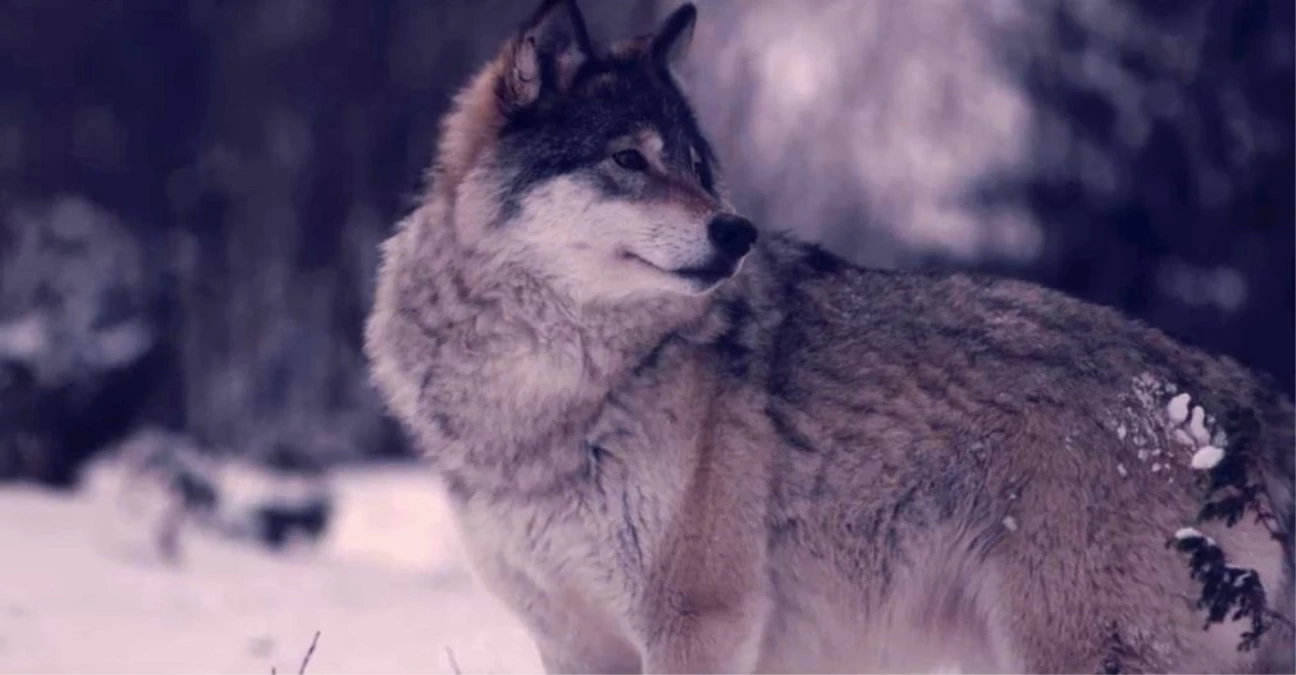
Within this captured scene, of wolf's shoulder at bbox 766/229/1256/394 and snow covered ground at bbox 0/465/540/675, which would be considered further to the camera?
snow covered ground at bbox 0/465/540/675

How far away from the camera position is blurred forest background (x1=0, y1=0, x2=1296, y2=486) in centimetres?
1141

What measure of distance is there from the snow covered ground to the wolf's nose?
269 centimetres

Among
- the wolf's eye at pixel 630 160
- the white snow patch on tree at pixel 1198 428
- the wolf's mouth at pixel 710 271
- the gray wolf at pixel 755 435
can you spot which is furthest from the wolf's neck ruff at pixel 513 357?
the white snow patch on tree at pixel 1198 428

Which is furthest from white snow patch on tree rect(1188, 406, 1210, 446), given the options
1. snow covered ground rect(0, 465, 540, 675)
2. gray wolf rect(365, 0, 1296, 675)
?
snow covered ground rect(0, 465, 540, 675)

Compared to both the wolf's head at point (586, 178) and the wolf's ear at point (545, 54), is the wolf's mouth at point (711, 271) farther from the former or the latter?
the wolf's ear at point (545, 54)

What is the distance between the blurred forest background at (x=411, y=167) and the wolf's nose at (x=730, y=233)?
1327mm

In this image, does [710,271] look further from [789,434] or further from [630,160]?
[789,434]

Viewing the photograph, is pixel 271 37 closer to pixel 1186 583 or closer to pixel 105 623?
pixel 105 623

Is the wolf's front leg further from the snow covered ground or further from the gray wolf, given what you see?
the snow covered ground

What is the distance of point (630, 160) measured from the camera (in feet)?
16.0

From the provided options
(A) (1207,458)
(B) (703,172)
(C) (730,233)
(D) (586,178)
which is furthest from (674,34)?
(A) (1207,458)

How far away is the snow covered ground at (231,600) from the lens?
7.88 meters

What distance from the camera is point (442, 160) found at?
526 centimetres

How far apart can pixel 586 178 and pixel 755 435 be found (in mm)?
901
